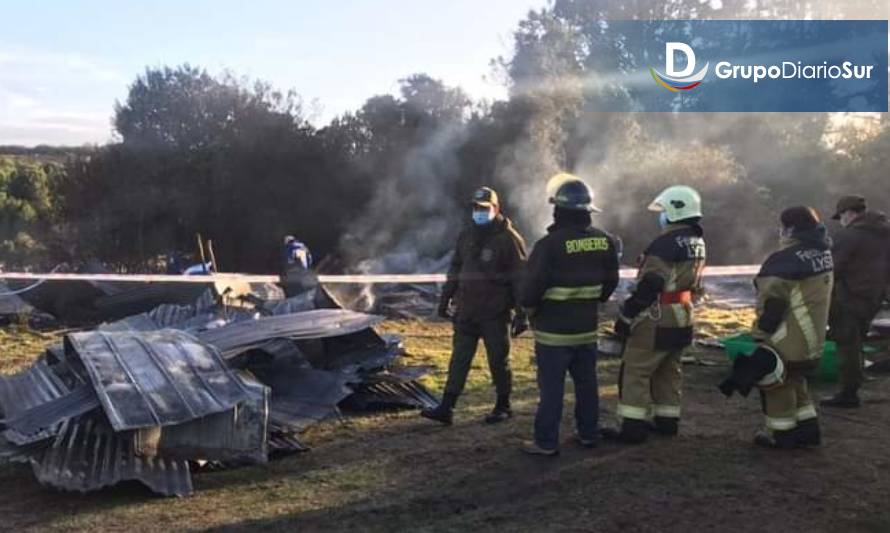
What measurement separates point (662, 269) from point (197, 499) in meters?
3.24

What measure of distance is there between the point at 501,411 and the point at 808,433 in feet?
7.09

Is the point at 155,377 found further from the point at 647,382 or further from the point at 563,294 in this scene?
the point at 647,382

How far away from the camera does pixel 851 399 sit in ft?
21.2

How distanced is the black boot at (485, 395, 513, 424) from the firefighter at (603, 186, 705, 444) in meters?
0.94

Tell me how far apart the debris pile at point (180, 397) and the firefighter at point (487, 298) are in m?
0.81

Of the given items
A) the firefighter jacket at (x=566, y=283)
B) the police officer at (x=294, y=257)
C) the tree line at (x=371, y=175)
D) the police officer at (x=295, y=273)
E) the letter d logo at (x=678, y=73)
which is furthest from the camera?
the letter d logo at (x=678, y=73)

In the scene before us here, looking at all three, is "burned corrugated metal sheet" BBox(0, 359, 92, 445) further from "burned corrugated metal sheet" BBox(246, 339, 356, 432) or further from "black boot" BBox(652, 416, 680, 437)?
"black boot" BBox(652, 416, 680, 437)

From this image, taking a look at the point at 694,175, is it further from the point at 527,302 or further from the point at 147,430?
the point at 147,430

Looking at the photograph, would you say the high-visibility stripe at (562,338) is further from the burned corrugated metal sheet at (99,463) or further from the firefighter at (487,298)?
the burned corrugated metal sheet at (99,463)

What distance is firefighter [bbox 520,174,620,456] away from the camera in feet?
16.1

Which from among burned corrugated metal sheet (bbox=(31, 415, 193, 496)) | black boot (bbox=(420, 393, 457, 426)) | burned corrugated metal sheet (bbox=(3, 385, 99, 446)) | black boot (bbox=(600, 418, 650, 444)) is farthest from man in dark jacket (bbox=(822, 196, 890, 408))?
burned corrugated metal sheet (bbox=(3, 385, 99, 446))

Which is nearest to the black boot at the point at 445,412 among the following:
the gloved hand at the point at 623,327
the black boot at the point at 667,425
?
the gloved hand at the point at 623,327

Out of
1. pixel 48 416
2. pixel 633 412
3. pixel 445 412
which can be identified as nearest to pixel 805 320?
pixel 633 412

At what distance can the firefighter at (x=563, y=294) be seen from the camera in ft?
16.1
